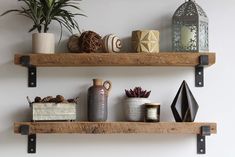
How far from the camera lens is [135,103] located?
5.26ft

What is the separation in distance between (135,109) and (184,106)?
213 millimetres

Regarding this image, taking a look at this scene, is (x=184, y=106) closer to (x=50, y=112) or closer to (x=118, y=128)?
(x=118, y=128)

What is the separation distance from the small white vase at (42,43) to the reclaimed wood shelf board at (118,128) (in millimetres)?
316

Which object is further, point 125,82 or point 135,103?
point 125,82

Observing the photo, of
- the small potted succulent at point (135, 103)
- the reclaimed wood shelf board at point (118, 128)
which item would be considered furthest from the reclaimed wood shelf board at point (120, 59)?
the reclaimed wood shelf board at point (118, 128)

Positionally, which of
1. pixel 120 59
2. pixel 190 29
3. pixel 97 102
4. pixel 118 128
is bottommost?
pixel 118 128

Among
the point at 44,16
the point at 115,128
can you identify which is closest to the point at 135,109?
the point at 115,128

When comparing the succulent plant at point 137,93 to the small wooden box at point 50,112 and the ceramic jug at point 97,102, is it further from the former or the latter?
the small wooden box at point 50,112

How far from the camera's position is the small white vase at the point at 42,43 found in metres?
1.60

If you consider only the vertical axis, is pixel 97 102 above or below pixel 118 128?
above

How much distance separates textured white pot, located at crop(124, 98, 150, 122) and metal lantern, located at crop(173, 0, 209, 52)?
28 cm

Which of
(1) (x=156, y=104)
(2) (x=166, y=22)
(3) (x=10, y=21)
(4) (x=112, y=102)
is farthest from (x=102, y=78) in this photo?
(3) (x=10, y=21)

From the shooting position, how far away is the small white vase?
1596 millimetres

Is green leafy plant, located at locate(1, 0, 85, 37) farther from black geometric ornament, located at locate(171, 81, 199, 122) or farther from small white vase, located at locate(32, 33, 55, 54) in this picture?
black geometric ornament, located at locate(171, 81, 199, 122)
